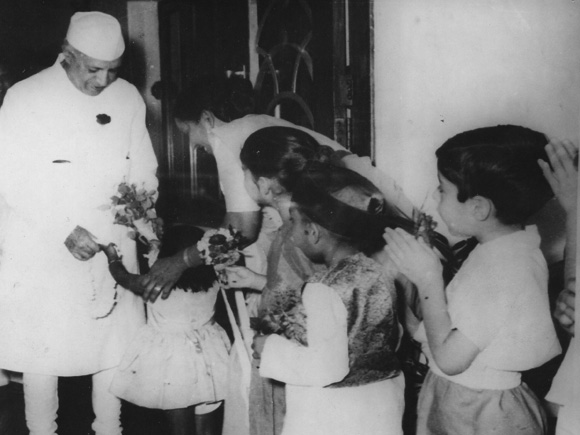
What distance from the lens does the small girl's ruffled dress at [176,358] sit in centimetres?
146

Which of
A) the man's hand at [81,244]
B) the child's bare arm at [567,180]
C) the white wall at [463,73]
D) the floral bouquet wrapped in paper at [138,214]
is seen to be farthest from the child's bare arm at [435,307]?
the man's hand at [81,244]

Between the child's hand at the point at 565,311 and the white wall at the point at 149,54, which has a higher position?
the white wall at the point at 149,54

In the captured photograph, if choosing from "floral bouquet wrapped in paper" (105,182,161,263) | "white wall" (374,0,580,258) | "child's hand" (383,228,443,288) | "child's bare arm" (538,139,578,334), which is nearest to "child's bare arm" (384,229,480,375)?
"child's hand" (383,228,443,288)

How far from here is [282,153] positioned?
1.43 meters

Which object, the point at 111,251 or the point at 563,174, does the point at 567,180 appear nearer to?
the point at 563,174

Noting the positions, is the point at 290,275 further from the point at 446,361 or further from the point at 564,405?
the point at 564,405

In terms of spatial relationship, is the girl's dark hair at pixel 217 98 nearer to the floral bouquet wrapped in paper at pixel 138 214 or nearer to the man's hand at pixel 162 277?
the floral bouquet wrapped in paper at pixel 138 214

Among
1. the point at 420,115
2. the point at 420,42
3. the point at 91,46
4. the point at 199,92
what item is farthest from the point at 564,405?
the point at 91,46

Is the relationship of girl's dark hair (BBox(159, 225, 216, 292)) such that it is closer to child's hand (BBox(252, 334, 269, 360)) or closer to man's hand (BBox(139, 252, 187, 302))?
man's hand (BBox(139, 252, 187, 302))

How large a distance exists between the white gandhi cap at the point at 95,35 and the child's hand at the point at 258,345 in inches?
27.5

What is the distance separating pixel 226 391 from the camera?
1.49 meters

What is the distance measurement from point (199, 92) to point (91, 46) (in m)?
0.25

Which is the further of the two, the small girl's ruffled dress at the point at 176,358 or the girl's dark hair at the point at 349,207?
the small girl's ruffled dress at the point at 176,358

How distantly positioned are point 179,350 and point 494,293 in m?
0.71
